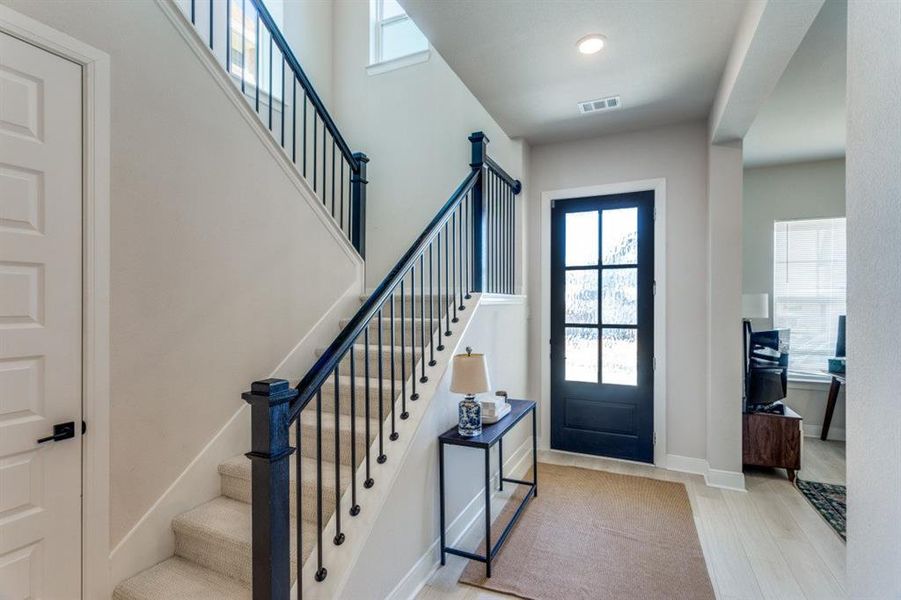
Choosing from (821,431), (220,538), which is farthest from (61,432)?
(821,431)

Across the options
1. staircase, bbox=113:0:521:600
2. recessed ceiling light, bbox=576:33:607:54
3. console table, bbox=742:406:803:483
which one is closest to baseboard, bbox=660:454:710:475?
console table, bbox=742:406:803:483

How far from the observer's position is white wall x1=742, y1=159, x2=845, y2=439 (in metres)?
4.57

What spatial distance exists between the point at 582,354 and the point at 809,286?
2848mm

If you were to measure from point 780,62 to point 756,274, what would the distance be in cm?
322

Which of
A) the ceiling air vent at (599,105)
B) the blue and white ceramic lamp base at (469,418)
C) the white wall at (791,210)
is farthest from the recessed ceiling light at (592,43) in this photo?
the white wall at (791,210)

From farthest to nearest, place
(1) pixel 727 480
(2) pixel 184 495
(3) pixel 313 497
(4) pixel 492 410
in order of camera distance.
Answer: (1) pixel 727 480 < (4) pixel 492 410 < (2) pixel 184 495 < (3) pixel 313 497

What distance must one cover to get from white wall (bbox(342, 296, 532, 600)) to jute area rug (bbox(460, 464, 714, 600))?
1.01 feet

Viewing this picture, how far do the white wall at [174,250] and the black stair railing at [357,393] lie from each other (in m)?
0.54

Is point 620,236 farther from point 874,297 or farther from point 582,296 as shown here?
point 874,297

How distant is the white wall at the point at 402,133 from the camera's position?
162 inches

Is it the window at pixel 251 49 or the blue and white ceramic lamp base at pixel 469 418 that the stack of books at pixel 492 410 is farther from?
the window at pixel 251 49

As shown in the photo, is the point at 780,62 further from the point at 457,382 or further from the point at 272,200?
the point at 272,200

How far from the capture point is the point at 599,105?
335 centimetres

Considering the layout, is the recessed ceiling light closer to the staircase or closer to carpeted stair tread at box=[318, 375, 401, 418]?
the staircase
